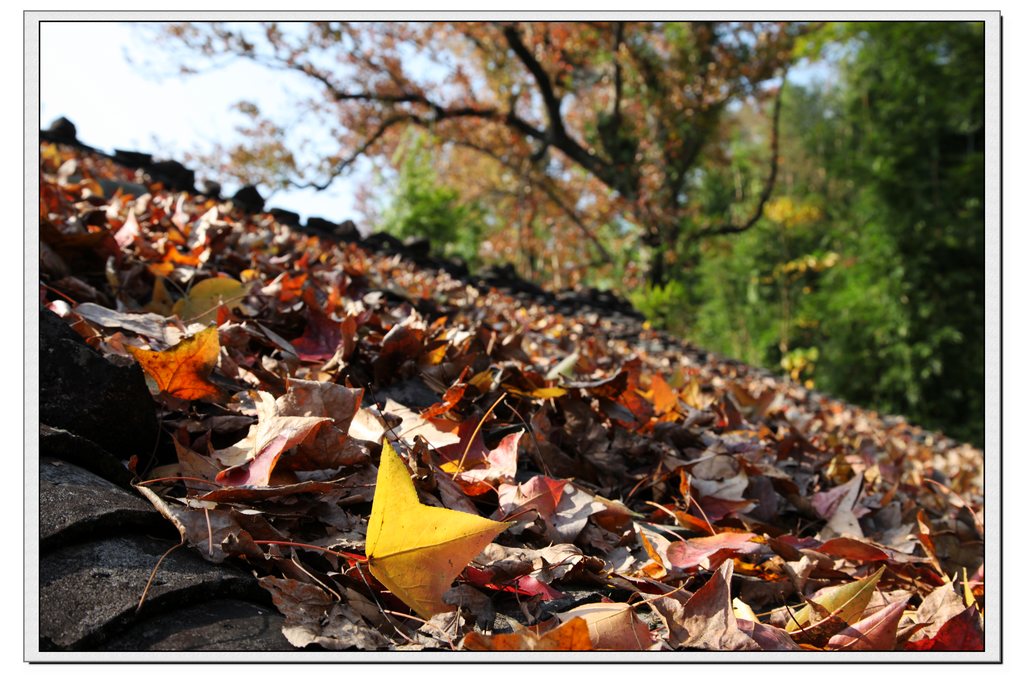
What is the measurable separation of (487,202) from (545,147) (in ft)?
6.65

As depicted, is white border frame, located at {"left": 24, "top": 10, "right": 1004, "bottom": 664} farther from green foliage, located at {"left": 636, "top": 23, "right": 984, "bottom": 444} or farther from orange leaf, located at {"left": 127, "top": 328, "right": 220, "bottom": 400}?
green foliage, located at {"left": 636, "top": 23, "right": 984, "bottom": 444}

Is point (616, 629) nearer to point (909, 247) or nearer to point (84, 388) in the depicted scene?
point (84, 388)

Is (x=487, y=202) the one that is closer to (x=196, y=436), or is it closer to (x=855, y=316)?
(x=855, y=316)

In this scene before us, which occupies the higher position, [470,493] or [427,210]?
[427,210]

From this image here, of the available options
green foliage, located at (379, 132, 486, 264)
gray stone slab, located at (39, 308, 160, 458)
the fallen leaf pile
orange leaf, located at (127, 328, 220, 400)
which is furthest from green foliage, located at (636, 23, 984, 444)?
gray stone slab, located at (39, 308, 160, 458)

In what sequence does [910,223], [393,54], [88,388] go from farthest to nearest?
[393,54], [910,223], [88,388]

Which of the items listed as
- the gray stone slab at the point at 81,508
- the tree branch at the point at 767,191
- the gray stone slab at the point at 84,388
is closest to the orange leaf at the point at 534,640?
the gray stone slab at the point at 81,508

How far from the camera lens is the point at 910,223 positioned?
820 centimetres

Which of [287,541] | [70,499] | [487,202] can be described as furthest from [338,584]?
[487,202]

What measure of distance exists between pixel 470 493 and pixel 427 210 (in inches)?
338

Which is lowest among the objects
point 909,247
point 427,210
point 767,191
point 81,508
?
point 81,508

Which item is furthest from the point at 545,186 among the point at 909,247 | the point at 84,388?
the point at 84,388

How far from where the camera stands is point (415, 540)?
57 cm

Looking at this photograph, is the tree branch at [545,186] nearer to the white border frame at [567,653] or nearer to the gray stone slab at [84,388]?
the white border frame at [567,653]
